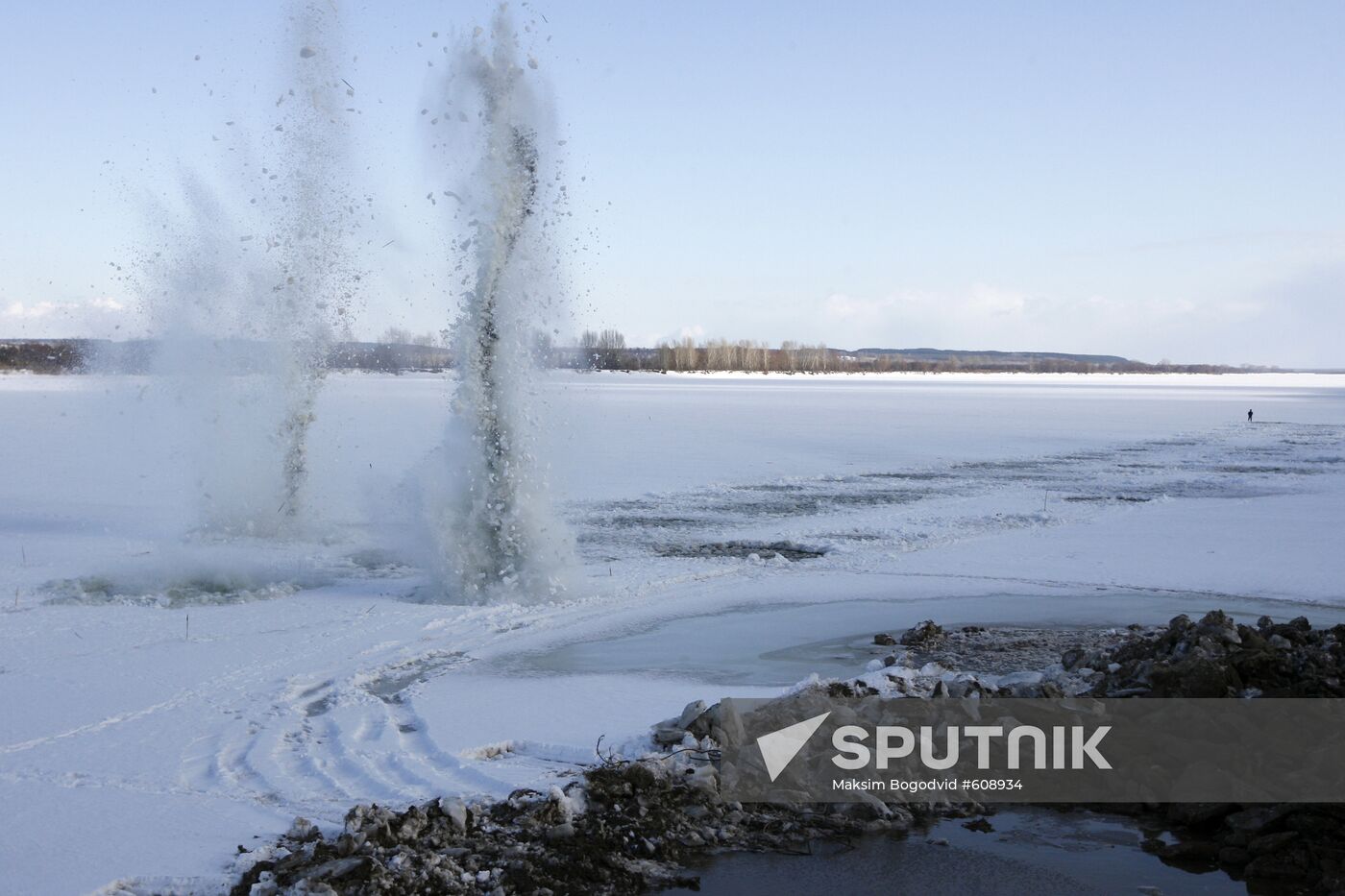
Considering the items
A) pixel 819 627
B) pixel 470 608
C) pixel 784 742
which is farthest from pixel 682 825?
pixel 470 608

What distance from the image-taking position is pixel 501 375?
12070mm

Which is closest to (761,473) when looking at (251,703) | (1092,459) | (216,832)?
(1092,459)

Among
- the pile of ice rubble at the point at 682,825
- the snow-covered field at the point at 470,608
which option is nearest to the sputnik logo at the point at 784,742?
the pile of ice rubble at the point at 682,825

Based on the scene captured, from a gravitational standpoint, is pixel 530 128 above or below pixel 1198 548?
above

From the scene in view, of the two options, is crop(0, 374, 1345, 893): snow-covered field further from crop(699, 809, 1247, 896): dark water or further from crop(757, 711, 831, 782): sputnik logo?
crop(699, 809, 1247, 896): dark water

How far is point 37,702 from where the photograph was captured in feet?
24.5

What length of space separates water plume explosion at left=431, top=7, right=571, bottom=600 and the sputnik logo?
5539 millimetres

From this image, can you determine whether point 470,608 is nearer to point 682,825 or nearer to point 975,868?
point 682,825

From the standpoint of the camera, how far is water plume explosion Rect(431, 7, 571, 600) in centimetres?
1180

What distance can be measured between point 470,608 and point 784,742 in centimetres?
536

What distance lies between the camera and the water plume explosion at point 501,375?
11.8m

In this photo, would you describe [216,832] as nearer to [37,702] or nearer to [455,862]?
[455,862]

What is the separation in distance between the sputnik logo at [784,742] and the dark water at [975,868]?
73cm

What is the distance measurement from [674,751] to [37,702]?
4.46 m
